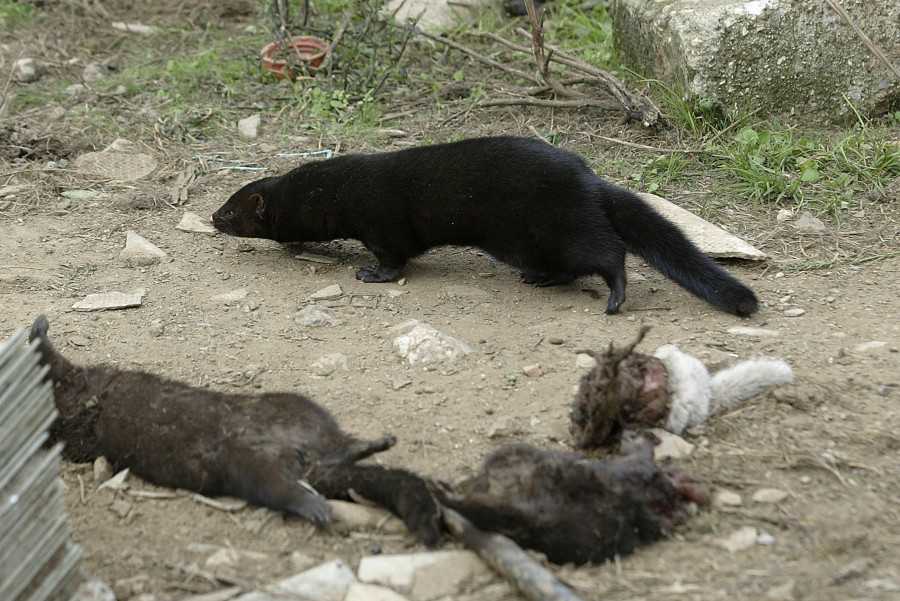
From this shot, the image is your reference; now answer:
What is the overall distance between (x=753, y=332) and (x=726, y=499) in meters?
1.42

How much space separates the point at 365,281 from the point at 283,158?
172cm

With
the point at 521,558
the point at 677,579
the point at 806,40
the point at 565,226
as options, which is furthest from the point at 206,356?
the point at 806,40

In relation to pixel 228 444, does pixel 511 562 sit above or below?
above

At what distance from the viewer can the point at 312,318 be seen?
4.55 meters

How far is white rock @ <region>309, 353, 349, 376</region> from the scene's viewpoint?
13.2 feet

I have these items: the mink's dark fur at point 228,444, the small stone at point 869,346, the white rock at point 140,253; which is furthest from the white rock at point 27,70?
the small stone at point 869,346

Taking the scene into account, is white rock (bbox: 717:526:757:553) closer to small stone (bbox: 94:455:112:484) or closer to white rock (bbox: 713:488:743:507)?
white rock (bbox: 713:488:743:507)

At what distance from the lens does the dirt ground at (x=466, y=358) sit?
271cm

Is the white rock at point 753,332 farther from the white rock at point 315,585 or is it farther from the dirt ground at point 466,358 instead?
the white rock at point 315,585

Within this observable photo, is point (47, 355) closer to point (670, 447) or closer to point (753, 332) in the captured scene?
point (670, 447)

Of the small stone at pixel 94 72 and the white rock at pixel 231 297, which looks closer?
the white rock at pixel 231 297

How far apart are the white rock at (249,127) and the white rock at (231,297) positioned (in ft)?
7.09

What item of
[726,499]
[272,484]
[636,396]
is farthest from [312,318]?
[726,499]

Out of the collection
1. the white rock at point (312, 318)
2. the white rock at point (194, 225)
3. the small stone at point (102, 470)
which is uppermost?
the white rock at point (312, 318)
